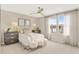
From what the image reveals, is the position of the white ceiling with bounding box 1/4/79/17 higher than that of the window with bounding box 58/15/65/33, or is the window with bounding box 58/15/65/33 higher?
the white ceiling with bounding box 1/4/79/17

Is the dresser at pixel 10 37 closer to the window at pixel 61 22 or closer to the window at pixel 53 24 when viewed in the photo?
the window at pixel 53 24

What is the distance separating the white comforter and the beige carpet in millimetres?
131

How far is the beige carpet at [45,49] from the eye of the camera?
1.99 meters

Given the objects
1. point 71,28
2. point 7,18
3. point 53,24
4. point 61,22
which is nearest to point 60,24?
point 61,22

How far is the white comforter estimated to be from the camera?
201 cm

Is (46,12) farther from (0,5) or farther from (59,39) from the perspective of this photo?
(0,5)

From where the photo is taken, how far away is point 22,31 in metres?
2.12

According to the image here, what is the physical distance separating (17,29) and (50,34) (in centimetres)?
94

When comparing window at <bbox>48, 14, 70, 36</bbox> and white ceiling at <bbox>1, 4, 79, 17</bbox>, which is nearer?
white ceiling at <bbox>1, 4, 79, 17</bbox>

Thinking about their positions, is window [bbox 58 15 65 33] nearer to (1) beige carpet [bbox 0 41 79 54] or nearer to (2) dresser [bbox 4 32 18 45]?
(1) beige carpet [bbox 0 41 79 54]

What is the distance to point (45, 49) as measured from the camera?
2.07m

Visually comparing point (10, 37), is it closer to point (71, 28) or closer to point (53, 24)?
point (53, 24)

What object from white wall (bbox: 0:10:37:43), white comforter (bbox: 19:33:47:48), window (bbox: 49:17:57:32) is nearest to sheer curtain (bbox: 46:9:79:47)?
window (bbox: 49:17:57:32)
